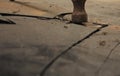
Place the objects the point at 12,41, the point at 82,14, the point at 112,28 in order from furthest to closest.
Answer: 1. the point at 82,14
2. the point at 112,28
3. the point at 12,41

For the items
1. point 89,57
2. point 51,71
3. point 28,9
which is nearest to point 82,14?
point 28,9

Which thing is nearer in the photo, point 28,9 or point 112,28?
point 112,28

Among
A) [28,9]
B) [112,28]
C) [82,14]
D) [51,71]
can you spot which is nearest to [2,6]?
[28,9]

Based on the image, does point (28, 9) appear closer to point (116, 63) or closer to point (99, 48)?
point (99, 48)

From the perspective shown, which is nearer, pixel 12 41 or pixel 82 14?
pixel 12 41

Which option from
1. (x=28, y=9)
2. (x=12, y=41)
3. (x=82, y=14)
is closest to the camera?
(x=12, y=41)

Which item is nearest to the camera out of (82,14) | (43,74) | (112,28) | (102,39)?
(43,74)

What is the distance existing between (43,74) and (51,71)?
4 cm

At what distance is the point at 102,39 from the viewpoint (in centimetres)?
171

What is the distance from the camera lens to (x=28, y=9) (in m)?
2.45

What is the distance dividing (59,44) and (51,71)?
0.31m

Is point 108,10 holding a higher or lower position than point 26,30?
lower

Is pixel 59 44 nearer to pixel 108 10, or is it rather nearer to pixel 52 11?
pixel 52 11

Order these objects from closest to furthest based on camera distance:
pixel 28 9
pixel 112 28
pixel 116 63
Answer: pixel 116 63
pixel 112 28
pixel 28 9
